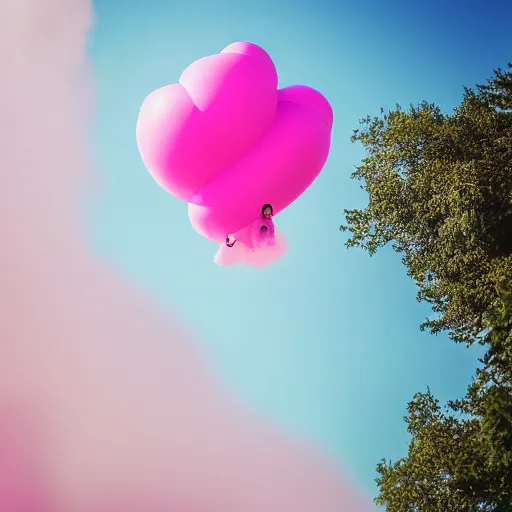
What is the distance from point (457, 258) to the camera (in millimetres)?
10047

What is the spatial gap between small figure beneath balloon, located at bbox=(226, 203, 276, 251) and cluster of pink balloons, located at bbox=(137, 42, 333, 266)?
0.06 meters

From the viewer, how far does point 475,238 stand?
9.92 m

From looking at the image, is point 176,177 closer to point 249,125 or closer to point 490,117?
point 249,125

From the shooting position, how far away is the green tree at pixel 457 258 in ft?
31.0

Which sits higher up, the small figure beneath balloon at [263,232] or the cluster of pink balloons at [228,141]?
the cluster of pink balloons at [228,141]

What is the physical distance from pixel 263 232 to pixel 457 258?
5.04 meters

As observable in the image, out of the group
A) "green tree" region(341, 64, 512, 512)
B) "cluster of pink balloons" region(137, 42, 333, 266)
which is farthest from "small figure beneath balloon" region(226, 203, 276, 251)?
"green tree" region(341, 64, 512, 512)

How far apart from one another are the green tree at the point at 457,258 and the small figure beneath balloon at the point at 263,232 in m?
4.29

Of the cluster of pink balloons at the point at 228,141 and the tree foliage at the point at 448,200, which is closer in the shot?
the cluster of pink balloons at the point at 228,141

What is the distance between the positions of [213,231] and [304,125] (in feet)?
4.01

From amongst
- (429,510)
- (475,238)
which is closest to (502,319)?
(475,238)

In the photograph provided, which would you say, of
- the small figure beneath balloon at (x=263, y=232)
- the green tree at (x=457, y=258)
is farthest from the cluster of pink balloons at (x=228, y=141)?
the green tree at (x=457, y=258)

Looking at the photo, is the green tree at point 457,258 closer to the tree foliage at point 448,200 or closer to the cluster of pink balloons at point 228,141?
the tree foliage at point 448,200

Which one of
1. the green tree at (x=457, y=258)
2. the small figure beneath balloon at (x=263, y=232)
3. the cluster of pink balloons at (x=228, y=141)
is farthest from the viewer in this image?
the green tree at (x=457, y=258)
